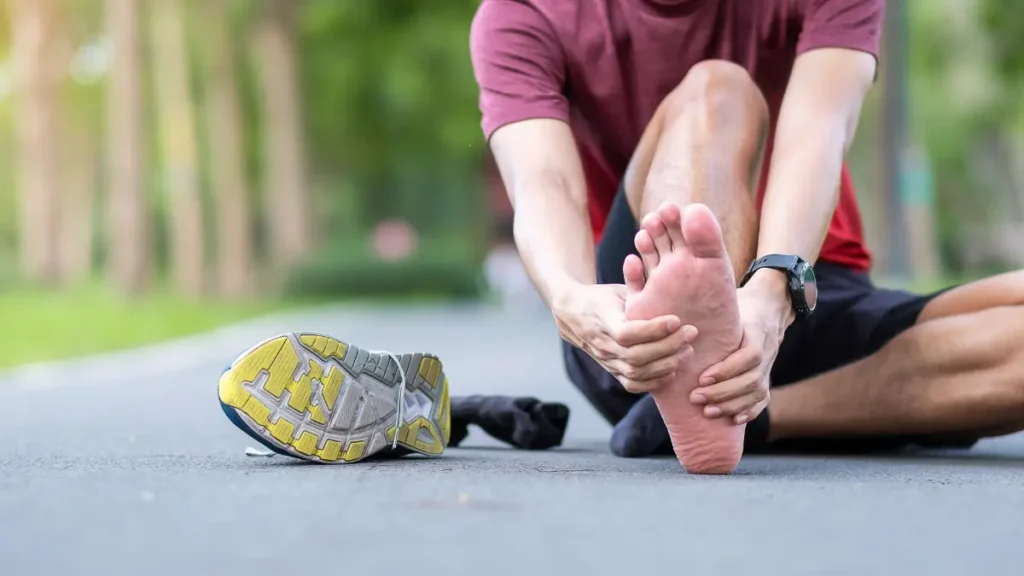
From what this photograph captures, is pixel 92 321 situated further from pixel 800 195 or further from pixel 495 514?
pixel 495 514

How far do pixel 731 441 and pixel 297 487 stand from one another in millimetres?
776

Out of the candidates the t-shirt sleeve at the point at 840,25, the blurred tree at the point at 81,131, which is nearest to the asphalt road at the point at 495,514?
the t-shirt sleeve at the point at 840,25

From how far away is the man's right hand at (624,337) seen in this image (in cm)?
246

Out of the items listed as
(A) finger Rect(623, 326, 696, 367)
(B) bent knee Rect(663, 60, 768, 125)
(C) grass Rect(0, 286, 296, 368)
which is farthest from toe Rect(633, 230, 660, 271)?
(C) grass Rect(0, 286, 296, 368)

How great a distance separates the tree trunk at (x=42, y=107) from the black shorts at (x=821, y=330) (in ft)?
75.0

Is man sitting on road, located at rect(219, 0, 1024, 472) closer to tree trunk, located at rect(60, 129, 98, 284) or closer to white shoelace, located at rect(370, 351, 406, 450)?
white shoelace, located at rect(370, 351, 406, 450)

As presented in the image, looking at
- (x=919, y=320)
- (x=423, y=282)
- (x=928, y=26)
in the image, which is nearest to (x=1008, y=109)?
(x=928, y=26)

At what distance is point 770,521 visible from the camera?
217 centimetres

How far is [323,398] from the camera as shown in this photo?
2854mm

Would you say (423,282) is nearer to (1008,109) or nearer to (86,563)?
(1008,109)

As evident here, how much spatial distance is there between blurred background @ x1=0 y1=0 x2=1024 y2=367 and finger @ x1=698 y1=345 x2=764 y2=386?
1444 centimetres

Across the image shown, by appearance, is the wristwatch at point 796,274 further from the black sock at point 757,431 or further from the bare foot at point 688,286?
the black sock at point 757,431

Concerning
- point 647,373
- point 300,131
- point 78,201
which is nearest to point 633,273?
point 647,373

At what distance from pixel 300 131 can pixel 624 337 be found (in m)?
22.7
